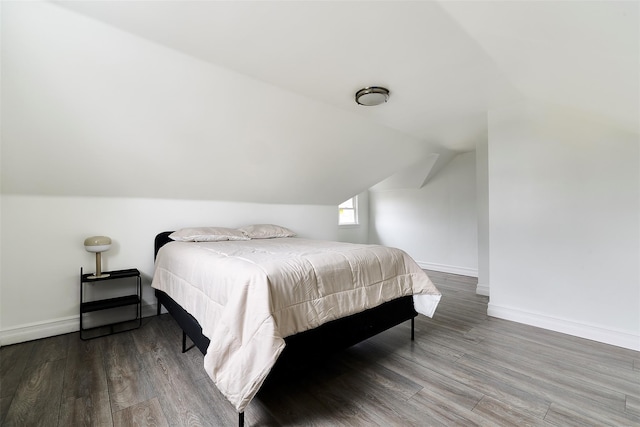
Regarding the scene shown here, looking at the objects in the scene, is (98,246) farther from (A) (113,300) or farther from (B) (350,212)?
(B) (350,212)

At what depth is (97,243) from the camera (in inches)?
101

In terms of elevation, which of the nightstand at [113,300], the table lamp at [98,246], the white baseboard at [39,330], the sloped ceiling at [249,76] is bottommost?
the white baseboard at [39,330]

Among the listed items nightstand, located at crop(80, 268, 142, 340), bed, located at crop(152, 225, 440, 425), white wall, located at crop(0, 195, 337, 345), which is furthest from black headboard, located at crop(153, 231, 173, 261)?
bed, located at crop(152, 225, 440, 425)

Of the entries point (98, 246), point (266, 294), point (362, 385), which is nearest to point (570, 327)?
point (362, 385)

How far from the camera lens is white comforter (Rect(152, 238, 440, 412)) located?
130 cm

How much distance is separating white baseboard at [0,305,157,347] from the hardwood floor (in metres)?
0.07

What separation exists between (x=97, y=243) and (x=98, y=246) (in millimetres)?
29

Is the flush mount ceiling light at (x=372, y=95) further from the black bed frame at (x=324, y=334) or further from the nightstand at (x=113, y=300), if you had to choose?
the nightstand at (x=113, y=300)

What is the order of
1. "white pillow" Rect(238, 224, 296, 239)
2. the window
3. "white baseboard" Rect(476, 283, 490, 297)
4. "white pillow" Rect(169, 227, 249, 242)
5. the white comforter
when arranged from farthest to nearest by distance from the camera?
the window < "white baseboard" Rect(476, 283, 490, 297) < "white pillow" Rect(238, 224, 296, 239) < "white pillow" Rect(169, 227, 249, 242) < the white comforter

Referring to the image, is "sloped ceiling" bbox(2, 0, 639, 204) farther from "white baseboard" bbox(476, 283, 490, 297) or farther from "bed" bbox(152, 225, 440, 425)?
"white baseboard" bbox(476, 283, 490, 297)

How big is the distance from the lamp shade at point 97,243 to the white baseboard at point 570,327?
3.97m

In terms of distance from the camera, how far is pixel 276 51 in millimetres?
1932

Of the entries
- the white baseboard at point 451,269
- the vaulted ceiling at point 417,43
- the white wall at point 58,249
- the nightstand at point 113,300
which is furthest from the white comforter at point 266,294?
the white baseboard at point 451,269

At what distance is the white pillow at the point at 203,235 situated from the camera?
9.48ft
